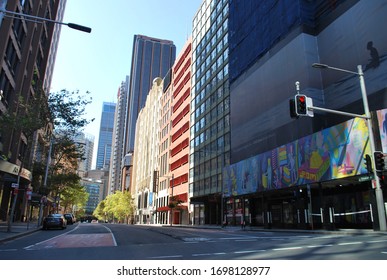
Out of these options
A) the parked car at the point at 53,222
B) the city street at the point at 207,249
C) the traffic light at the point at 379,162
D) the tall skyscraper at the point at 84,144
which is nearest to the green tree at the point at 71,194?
the tall skyscraper at the point at 84,144

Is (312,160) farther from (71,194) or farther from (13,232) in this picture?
(71,194)

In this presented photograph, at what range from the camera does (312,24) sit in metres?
37.2

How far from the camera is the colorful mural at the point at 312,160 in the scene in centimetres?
2694

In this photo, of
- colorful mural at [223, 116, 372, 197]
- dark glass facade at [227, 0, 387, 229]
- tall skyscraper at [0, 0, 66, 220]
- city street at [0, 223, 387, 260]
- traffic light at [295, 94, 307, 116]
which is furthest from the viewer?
tall skyscraper at [0, 0, 66, 220]

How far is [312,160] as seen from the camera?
3136 centimetres

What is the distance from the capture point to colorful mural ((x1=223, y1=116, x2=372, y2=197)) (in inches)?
1061

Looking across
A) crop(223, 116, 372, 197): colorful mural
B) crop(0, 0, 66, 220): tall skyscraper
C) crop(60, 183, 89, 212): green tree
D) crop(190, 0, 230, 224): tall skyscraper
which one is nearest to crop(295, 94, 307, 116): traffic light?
crop(223, 116, 372, 197): colorful mural

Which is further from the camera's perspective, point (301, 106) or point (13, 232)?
point (13, 232)

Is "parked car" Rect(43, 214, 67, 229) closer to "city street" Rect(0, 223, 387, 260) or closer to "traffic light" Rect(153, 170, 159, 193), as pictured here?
"city street" Rect(0, 223, 387, 260)

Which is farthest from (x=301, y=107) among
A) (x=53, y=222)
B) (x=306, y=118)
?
(x=53, y=222)

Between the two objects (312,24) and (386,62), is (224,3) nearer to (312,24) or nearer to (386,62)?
(312,24)

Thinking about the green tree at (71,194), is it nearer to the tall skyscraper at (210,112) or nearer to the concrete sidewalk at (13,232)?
the concrete sidewalk at (13,232)

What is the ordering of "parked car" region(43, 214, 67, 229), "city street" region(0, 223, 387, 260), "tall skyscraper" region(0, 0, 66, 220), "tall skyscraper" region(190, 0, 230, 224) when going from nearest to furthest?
"city street" region(0, 223, 387, 260) → "tall skyscraper" region(0, 0, 66, 220) → "parked car" region(43, 214, 67, 229) → "tall skyscraper" region(190, 0, 230, 224)

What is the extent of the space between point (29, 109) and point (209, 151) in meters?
38.0
